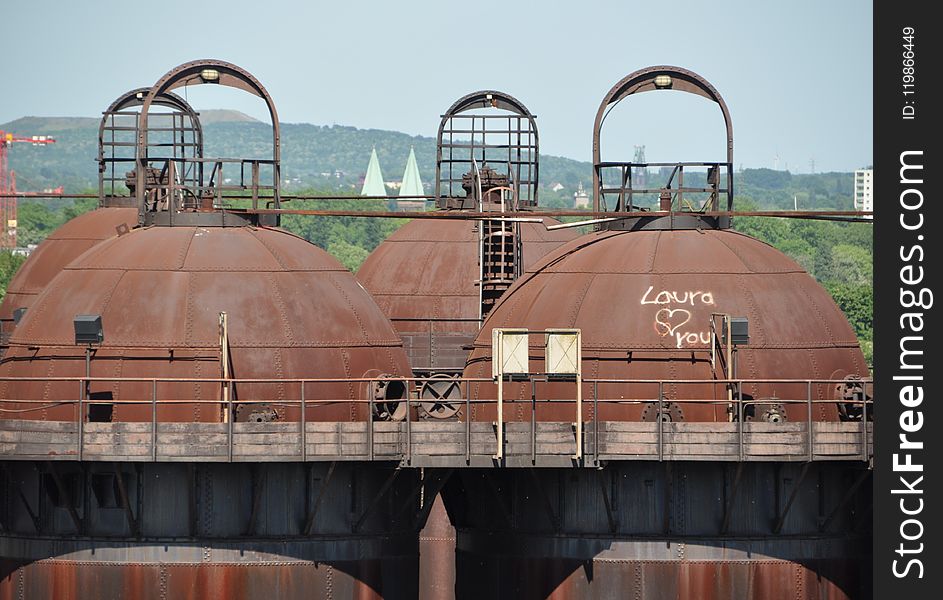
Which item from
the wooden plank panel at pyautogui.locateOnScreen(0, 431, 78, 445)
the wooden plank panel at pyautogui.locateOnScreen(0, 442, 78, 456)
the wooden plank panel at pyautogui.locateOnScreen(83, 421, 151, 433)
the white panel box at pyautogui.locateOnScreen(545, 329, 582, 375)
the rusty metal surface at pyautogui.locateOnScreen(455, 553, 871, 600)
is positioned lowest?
the rusty metal surface at pyautogui.locateOnScreen(455, 553, 871, 600)

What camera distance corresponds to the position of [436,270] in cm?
5869

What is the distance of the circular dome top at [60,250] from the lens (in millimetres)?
60031

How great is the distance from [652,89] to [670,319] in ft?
24.7

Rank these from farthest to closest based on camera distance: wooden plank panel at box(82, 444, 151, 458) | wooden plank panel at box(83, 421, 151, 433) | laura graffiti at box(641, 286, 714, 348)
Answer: laura graffiti at box(641, 286, 714, 348) < wooden plank panel at box(83, 421, 151, 433) < wooden plank panel at box(82, 444, 151, 458)

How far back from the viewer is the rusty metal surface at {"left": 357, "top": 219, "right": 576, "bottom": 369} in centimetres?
5747

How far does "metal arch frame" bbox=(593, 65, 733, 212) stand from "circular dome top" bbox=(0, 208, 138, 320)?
685 inches

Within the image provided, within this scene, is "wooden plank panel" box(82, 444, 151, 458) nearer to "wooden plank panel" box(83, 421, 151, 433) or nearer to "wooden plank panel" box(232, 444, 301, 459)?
"wooden plank panel" box(83, 421, 151, 433)

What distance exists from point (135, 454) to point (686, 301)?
11.0m

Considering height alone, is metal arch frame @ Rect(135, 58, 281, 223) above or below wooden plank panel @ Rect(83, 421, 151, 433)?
above

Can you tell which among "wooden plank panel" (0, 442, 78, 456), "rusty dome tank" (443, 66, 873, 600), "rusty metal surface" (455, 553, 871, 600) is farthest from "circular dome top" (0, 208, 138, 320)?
"rusty metal surface" (455, 553, 871, 600)

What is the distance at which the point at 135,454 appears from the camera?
131 feet

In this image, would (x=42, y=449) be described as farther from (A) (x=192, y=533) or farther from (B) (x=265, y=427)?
(B) (x=265, y=427)

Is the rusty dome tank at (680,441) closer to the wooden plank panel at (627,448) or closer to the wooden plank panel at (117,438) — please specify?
the wooden plank panel at (627,448)
